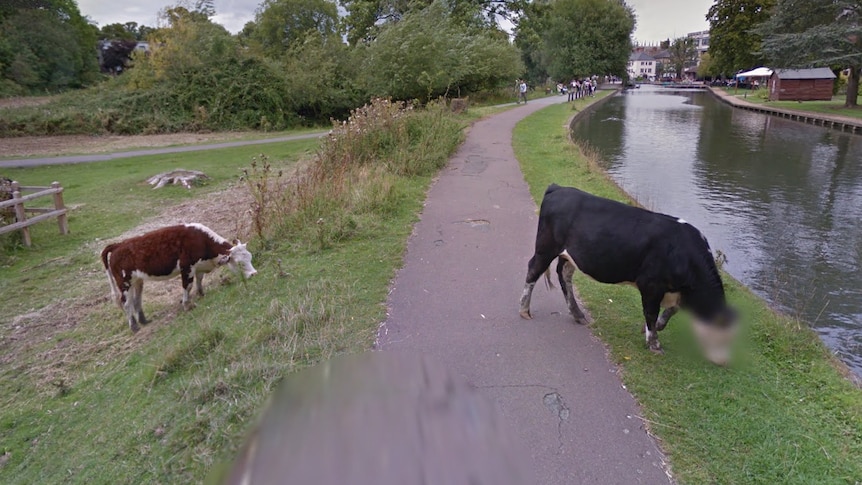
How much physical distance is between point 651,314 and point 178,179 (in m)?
14.0

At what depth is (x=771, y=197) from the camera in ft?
49.6

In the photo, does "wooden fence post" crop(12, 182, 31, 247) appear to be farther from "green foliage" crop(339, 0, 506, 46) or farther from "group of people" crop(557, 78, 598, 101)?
"group of people" crop(557, 78, 598, 101)

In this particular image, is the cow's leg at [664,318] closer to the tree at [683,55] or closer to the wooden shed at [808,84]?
the wooden shed at [808,84]

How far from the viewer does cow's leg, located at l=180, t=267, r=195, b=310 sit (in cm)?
669

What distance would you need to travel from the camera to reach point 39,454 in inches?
160

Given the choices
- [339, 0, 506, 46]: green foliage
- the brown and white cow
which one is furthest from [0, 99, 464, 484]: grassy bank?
[339, 0, 506, 46]: green foliage

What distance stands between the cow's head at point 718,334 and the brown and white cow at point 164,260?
5.15 metres

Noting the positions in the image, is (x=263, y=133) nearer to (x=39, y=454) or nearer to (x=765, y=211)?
(x=765, y=211)

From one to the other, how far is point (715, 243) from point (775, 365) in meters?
6.68

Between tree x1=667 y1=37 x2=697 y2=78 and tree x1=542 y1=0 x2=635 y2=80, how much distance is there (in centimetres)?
7475

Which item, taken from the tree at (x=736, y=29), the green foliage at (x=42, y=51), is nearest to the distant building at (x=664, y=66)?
the tree at (x=736, y=29)

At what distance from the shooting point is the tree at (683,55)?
132375 mm

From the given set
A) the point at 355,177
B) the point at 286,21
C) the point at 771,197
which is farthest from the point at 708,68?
the point at 355,177

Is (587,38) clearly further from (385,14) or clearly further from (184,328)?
(184,328)
